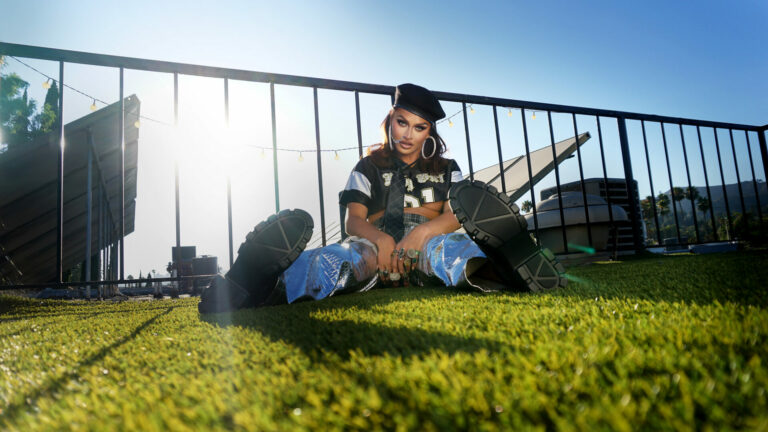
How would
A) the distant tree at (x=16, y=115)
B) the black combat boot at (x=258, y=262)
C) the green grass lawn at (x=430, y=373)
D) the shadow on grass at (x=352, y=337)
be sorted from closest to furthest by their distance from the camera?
the green grass lawn at (x=430, y=373), the shadow on grass at (x=352, y=337), the black combat boot at (x=258, y=262), the distant tree at (x=16, y=115)

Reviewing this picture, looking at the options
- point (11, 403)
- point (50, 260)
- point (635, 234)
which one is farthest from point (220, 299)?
point (50, 260)

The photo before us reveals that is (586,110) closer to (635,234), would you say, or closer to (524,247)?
(635,234)

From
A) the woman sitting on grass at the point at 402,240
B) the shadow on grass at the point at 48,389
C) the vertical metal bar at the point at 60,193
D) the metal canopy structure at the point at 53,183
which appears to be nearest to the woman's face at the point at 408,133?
the woman sitting on grass at the point at 402,240

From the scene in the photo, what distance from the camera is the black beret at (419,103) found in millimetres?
2242

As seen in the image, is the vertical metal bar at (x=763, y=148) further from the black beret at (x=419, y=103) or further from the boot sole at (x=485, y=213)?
the boot sole at (x=485, y=213)

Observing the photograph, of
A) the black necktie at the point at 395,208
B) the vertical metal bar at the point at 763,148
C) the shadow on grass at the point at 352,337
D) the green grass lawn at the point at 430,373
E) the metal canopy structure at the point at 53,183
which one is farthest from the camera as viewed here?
the metal canopy structure at the point at 53,183

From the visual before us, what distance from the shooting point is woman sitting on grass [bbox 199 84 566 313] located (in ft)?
4.80

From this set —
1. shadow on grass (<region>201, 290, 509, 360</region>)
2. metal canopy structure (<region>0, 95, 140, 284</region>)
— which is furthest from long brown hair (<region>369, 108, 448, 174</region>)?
metal canopy structure (<region>0, 95, 140, 284</region>)

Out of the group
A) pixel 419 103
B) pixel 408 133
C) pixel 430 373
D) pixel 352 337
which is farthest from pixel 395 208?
pixel 430 373

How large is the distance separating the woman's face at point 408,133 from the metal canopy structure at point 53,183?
13.3 feet

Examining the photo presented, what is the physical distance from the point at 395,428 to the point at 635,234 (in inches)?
166

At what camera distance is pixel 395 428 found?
1.22ft

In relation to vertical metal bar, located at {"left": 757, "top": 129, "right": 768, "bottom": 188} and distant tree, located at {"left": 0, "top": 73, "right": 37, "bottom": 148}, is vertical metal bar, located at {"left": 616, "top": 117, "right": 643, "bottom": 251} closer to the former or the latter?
vertical metal bar, located at {"left": 757, "top": 129, "right": 768, "bottom": 188}

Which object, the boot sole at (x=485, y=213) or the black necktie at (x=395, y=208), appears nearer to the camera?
the boot sole at (x=485, y=213)
